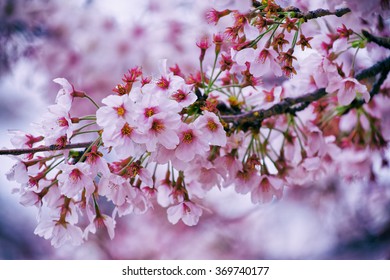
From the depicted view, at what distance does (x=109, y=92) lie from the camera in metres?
2.43

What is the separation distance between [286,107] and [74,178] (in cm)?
52

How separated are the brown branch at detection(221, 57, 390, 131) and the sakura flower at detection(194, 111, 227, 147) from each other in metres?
0.09

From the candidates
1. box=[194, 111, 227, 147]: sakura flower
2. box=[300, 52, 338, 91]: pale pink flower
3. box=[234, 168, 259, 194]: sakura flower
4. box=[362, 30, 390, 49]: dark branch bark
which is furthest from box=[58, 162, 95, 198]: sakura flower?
box=[362, 30, 390, 49]: dark branch bark

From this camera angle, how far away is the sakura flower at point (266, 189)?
1.15 m

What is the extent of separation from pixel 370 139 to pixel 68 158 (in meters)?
0.91

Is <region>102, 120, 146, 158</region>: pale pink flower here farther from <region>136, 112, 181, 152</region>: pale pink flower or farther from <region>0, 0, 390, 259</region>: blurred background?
<region>0, 0, 390, 259</region>: blurred background

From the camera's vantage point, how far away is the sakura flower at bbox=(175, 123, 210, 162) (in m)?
0.92

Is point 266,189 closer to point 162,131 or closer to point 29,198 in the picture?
point 162,131

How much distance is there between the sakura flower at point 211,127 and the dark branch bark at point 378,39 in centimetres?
50

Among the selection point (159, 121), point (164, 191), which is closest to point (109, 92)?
point (164, 191)

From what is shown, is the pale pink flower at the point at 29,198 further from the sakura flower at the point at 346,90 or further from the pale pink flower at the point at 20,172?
the sakura flower at the point at 346,90

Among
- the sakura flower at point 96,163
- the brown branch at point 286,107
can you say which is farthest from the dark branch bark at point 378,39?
the sakura flower at point 96,163

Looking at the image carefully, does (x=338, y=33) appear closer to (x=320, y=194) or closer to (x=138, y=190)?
(x=138, y=190)
